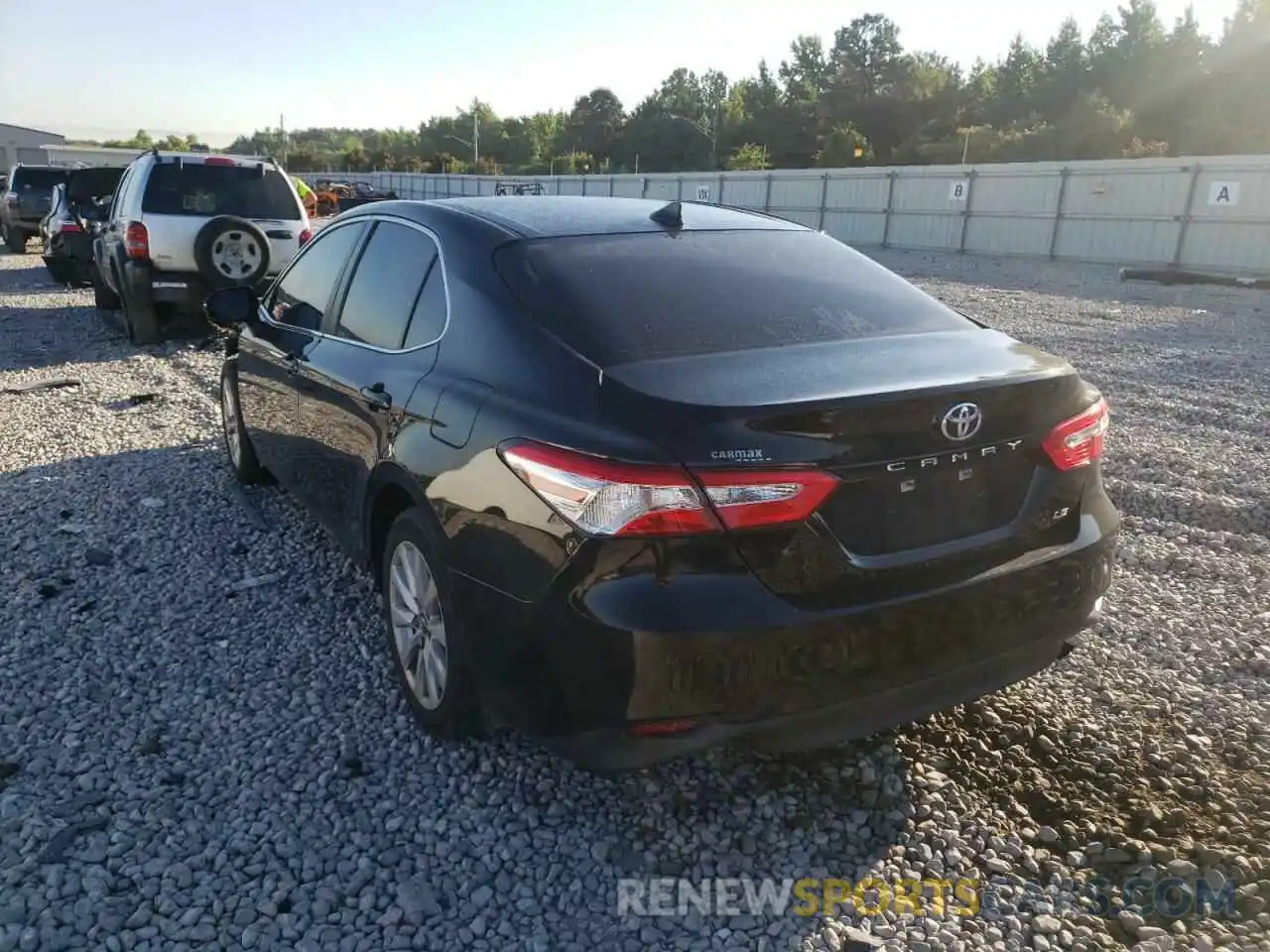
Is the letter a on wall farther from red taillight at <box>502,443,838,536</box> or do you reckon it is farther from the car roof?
red taillight at <box>502,443,838,536</box>

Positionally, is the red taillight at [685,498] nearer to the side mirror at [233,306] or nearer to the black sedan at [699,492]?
the black sedan at [699,492]

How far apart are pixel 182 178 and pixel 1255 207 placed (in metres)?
21.0

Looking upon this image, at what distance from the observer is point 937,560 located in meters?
2.52

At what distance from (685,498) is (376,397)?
1530 millimetres

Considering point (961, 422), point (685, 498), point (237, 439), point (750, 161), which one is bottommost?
point (237, 439)

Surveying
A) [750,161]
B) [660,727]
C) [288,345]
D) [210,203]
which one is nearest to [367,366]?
[288,345]

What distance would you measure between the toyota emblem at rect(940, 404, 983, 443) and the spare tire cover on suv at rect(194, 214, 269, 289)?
8.66 metres

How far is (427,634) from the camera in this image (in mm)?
3162

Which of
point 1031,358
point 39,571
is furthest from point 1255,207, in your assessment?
point 39,571

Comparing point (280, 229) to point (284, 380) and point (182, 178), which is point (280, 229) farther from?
point (284, 380)

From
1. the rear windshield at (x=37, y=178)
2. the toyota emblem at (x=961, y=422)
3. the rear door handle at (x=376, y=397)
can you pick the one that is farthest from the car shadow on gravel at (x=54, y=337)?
the toyota emblem at (x=961, y=422)

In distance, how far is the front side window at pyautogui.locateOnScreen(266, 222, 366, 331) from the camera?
13.8ft

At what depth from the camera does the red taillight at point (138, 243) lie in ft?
31.8

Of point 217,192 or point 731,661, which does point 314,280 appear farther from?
point 217,192
